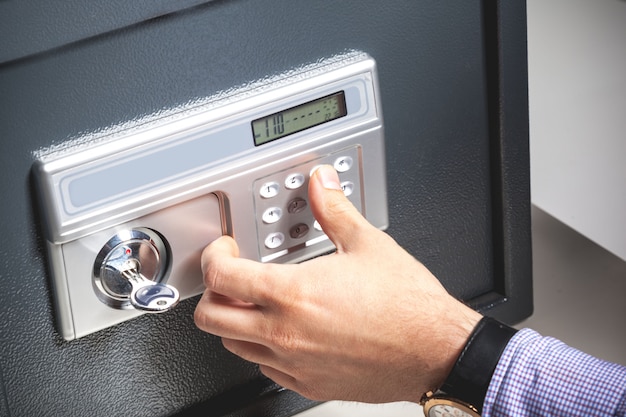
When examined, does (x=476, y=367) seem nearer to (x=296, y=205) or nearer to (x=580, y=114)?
(x=296, y=205)

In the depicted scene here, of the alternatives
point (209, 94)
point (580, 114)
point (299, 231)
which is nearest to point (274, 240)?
point (299, 231)

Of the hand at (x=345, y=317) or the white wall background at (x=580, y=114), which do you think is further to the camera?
the white wall background at (x=580, y=114)

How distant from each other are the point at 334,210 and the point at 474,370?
0.14 m

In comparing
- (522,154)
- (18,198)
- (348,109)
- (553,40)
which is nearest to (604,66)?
(553,40)

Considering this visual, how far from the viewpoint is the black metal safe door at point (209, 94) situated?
2.01 ft

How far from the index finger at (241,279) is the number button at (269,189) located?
56 mm

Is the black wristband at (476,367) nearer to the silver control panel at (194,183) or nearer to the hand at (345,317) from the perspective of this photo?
the hand at (345,317)

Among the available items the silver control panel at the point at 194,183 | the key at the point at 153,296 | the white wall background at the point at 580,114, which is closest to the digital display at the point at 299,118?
the silver control panel at the point at 194,183

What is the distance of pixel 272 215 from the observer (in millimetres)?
725

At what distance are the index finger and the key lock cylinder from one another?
0.03 meters

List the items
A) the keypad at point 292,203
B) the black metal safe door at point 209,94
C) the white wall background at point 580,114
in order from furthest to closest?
the white wall background at point 580,114, the keypad at point 292,203, the black metal safe door at point 209,94

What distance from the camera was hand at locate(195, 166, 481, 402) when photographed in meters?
0.65

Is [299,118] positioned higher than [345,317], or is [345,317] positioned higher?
[299,118]

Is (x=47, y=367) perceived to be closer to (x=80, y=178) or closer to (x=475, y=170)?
(x=80, y=178)
